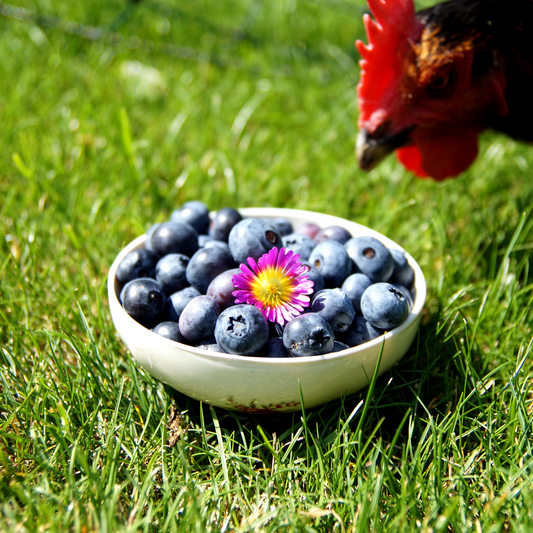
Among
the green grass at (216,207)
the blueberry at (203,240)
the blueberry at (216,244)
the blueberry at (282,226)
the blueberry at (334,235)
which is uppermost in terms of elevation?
the blueberry at (334,235)

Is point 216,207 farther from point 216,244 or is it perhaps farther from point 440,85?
point 440,85

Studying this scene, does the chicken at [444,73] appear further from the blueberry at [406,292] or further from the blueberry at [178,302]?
the blueberry at [178,302]

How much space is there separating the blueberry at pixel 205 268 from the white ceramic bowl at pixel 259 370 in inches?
6.4

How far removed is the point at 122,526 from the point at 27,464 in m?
0.28

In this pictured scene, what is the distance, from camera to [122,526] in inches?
30.7

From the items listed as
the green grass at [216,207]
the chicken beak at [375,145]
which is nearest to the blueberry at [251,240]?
the green grass at [216,207]

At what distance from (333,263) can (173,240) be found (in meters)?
0.38

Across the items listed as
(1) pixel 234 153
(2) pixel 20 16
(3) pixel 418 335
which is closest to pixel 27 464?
(3) pixel 418 335

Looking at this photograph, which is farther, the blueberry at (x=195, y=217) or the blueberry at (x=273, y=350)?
the blueberry at (x=195, y=217)

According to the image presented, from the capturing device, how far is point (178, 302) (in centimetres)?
104

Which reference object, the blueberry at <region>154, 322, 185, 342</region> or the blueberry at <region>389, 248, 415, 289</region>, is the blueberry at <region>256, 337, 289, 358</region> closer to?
the blueberry at <region>154, 322, 185, 342</region>

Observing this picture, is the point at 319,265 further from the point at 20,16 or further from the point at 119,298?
the point at 20,16

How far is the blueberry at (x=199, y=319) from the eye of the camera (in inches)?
37.1

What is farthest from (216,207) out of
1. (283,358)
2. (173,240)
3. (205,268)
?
(283,358)
